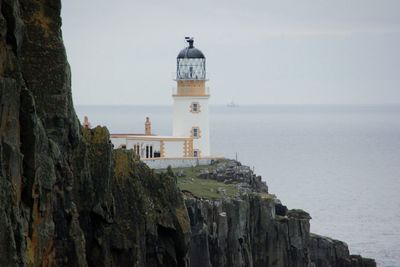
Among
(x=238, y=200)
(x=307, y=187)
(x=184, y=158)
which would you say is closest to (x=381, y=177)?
(x=307, y=187)

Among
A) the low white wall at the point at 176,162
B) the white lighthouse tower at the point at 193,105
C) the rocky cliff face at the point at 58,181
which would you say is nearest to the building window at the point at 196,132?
the white lighthouse tower at the point at 193,105

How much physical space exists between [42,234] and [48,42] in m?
5.12

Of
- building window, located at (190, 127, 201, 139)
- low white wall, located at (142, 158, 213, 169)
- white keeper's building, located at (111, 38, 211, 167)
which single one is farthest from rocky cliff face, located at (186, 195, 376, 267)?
building window, located at (190, 127, 201, 139)

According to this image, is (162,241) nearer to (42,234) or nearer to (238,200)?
(42,234)

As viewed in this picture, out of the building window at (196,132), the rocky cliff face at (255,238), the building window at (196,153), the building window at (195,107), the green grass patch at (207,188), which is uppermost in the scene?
the building window at (195,107)

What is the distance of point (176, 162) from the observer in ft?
249

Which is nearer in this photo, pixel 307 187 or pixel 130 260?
pixel 130 260

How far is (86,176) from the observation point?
34938mm

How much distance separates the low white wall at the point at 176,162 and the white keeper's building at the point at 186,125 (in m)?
0.58

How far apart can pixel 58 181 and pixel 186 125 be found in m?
52.6

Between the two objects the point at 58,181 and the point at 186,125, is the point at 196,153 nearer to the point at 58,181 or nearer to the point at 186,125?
the point at 186,125

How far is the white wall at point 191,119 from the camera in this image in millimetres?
84125

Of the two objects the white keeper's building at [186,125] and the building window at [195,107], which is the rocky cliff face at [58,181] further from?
the building window at [195,107]

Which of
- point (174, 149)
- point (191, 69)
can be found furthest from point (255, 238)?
point (191, 69)
